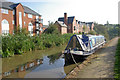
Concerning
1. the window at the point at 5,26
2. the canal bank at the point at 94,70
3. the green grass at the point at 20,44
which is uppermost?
the window at the point at 5,26

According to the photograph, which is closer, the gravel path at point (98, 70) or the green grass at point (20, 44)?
the gravel path at point (98, 70)

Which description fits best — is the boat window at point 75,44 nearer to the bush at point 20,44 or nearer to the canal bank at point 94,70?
the canal bank at point 94,70

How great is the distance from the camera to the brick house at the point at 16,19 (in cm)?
2536

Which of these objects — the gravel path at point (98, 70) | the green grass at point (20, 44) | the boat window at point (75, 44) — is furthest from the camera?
the green grass at point (20, 44)

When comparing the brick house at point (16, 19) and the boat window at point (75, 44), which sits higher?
the brick house at point (16, 19)

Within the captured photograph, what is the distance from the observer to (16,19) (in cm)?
2909

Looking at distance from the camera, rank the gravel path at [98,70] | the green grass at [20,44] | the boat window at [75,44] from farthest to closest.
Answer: the green grass at [20,44]
the boat window at [75,44]
the gravel path at [98,70]

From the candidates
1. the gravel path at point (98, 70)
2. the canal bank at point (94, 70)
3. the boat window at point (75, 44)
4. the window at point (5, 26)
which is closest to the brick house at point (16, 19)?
the window at point (5, 26)

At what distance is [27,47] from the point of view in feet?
56.3

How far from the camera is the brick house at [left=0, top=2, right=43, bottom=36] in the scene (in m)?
25.4

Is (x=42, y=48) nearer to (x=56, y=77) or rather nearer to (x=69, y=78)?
(x=56, y=77)

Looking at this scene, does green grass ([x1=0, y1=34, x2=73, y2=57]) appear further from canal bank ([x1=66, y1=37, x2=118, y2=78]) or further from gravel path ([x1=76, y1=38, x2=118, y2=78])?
gravel path ([x1=76, y1=38, x2=118, y2=78])

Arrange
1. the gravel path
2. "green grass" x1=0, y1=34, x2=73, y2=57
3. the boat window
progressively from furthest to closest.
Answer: "green grass" x1=0, y1=34, x2=73, y2=57 → the boat window → the gravel path

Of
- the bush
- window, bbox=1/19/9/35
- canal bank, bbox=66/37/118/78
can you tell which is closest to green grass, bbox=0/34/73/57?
the bush
